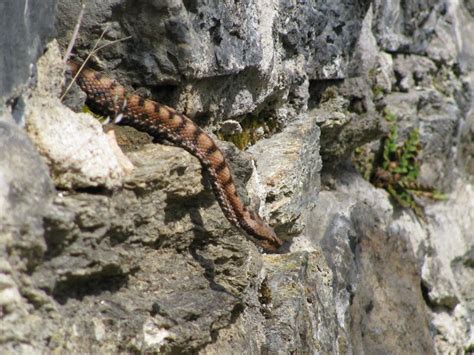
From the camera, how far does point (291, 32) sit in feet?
14.9

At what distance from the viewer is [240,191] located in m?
4.01

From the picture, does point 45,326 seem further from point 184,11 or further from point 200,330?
point 184,11

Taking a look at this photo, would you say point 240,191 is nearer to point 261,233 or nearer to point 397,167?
point 261,233

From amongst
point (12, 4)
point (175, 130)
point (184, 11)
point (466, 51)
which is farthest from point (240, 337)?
point (466, 51)

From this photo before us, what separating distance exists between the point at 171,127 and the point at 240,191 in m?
0.46

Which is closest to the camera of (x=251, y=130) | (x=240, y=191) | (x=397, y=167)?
(x=240, y=191)

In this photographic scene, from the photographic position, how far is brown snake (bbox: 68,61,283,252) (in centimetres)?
371

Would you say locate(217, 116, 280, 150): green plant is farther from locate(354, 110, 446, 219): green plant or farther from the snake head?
locate(354, 110, 446, 219): green plant

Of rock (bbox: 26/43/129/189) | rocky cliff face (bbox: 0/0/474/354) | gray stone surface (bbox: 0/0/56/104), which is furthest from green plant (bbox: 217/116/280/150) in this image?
gray stone surface (bbox: 0/0/56/104)

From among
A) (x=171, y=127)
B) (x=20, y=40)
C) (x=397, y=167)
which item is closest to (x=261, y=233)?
(x=171, y=127)

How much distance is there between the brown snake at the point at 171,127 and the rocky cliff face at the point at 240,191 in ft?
0.22

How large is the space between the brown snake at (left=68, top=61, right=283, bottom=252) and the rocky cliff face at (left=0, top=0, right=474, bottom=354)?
0.22 feet

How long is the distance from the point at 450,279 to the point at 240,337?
298 cm

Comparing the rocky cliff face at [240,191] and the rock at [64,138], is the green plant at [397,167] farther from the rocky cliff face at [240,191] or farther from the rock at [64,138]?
the rock at [64,138]
